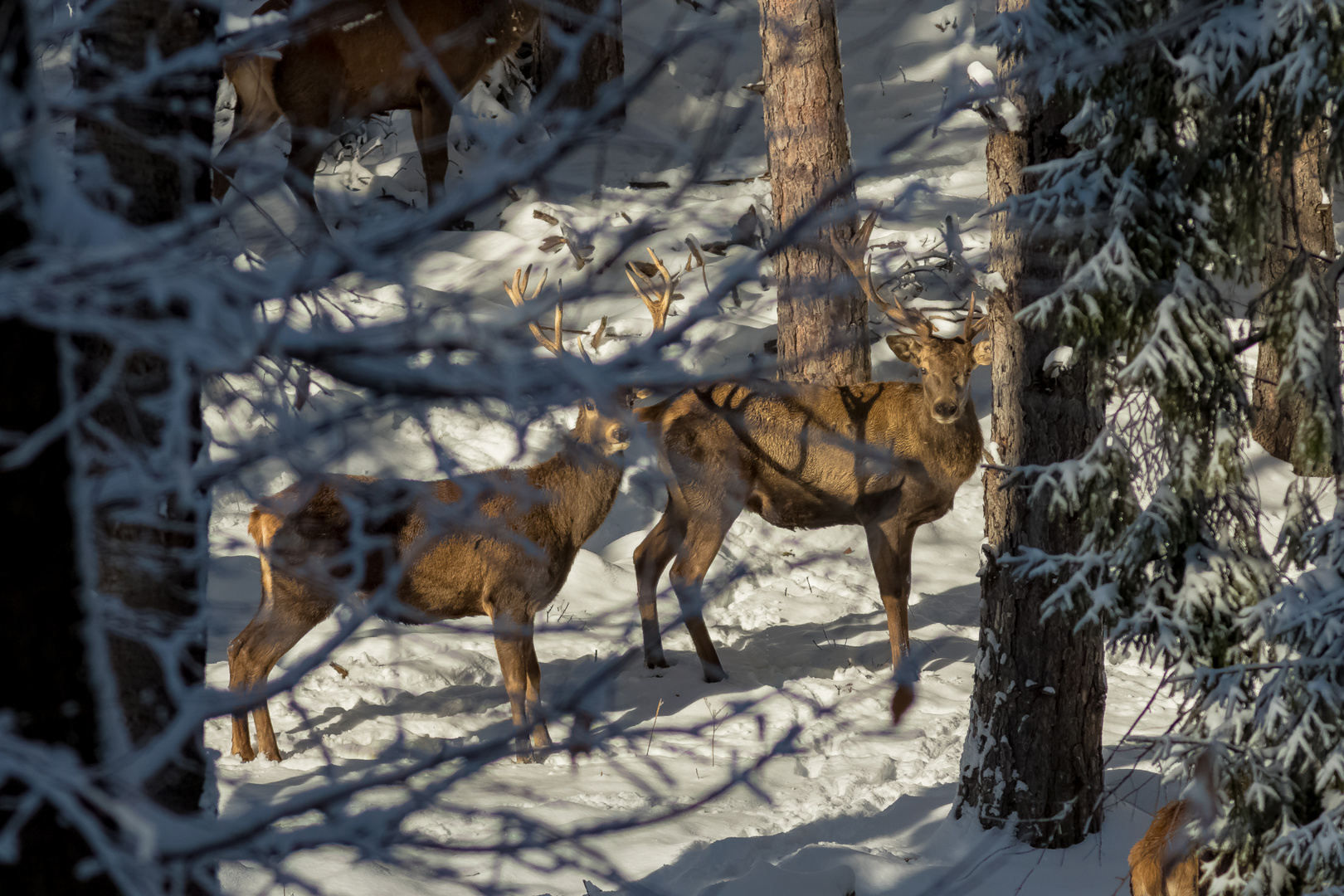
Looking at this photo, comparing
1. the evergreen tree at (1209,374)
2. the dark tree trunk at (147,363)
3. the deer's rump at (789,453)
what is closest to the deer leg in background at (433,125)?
the deer's rump at (789,453)

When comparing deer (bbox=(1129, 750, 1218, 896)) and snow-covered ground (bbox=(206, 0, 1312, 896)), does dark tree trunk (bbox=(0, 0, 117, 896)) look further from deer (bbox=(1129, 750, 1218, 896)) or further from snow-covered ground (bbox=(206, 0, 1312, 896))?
deer (bbox=(1129, 750, 1218, 896))

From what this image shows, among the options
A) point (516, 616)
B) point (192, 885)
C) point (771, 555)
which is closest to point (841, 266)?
point (771, 555)

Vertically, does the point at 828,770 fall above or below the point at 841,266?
below

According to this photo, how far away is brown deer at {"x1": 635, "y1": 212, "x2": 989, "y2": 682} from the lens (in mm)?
7566

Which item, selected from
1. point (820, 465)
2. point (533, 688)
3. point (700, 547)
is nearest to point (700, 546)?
point (700, 547)

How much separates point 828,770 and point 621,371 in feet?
15.3

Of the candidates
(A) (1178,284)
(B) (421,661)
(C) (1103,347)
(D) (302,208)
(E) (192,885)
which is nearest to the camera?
(D) (302,208)

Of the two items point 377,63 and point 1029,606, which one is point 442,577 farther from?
point 377,63

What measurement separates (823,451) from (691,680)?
1673 millimetres

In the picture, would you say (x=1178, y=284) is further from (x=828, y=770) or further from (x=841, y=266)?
(x=841, y=266)

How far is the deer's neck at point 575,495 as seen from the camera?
647 cm

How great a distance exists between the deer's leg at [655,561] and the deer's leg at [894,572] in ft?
3.98

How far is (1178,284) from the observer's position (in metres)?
3.51

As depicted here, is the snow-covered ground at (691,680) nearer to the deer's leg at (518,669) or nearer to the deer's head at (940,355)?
the deer's leg at (518,669)
